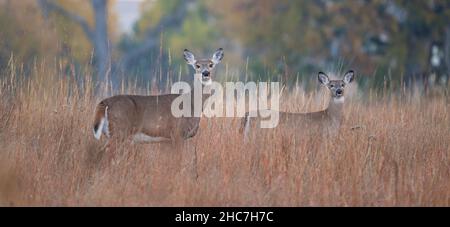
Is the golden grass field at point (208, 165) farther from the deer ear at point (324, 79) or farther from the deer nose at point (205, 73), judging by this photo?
the deer ear at point (324, 79)

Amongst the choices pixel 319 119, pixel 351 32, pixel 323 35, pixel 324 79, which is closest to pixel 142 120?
pixel 319 119

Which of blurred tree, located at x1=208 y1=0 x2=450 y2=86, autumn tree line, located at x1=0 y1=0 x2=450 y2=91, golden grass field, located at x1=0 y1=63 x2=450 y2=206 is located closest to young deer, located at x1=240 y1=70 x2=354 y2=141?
golden grass field, located at x1=0 y1=63 x2=450 y2=206

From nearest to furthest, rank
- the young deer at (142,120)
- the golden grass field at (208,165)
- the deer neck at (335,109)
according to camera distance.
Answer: the golden grass field at (208,165)
the young deer at (142,120)
the deer neck at (335,109)

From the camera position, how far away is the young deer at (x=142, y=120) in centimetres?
872

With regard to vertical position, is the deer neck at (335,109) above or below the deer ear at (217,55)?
below

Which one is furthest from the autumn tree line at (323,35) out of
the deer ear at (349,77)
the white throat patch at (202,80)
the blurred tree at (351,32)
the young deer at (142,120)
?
the young deer at (142,120)

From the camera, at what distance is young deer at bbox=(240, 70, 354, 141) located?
975 centimetres

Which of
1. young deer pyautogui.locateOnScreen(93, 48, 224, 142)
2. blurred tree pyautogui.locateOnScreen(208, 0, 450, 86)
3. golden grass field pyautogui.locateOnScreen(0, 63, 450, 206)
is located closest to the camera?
golden grass field pyautogui.locateOnScreen(0, 63, 450, 206)

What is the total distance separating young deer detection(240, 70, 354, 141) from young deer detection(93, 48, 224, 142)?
26.7 inches

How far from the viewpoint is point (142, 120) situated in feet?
29.6

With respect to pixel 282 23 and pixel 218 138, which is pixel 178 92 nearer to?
pixel 218 138

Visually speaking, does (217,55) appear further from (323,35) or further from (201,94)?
(323,35)

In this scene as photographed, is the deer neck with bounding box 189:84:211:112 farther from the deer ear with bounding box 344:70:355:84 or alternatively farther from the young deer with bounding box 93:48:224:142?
the deer ear with bounding box 344:70:355:84

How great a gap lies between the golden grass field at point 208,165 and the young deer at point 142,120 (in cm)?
14
